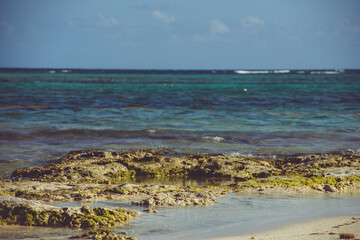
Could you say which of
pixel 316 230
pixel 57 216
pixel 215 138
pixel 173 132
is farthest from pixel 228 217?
pixel 173 132

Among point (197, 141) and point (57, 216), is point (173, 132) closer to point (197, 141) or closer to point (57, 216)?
point (197, 141)

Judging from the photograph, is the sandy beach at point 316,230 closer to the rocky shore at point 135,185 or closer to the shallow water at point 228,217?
the shallow water at point 228,217

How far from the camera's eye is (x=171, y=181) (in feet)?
31.5

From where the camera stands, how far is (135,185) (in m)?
8.49

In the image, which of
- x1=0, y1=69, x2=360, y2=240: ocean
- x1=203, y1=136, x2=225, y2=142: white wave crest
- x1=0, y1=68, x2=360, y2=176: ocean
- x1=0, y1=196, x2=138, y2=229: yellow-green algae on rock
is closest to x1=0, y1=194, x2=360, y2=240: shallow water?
x1=0, y1=69, x2=360, y2=240: ocean

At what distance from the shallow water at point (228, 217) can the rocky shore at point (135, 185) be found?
25 cm

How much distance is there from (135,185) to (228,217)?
7.77 ft

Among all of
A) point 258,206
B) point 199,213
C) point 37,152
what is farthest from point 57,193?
point 37,152

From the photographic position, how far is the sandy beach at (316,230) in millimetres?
5637

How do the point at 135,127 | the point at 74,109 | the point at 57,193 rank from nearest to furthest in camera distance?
the point at 57,193, the point at 135,127, the point at 74,109

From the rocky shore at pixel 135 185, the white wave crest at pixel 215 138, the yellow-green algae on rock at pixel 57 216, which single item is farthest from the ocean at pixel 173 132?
the yellow-green algae on rock at pixel 57 216

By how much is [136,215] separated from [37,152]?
6993 millimetres

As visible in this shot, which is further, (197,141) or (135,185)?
(197,141)

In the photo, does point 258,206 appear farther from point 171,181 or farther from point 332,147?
point 332,147
